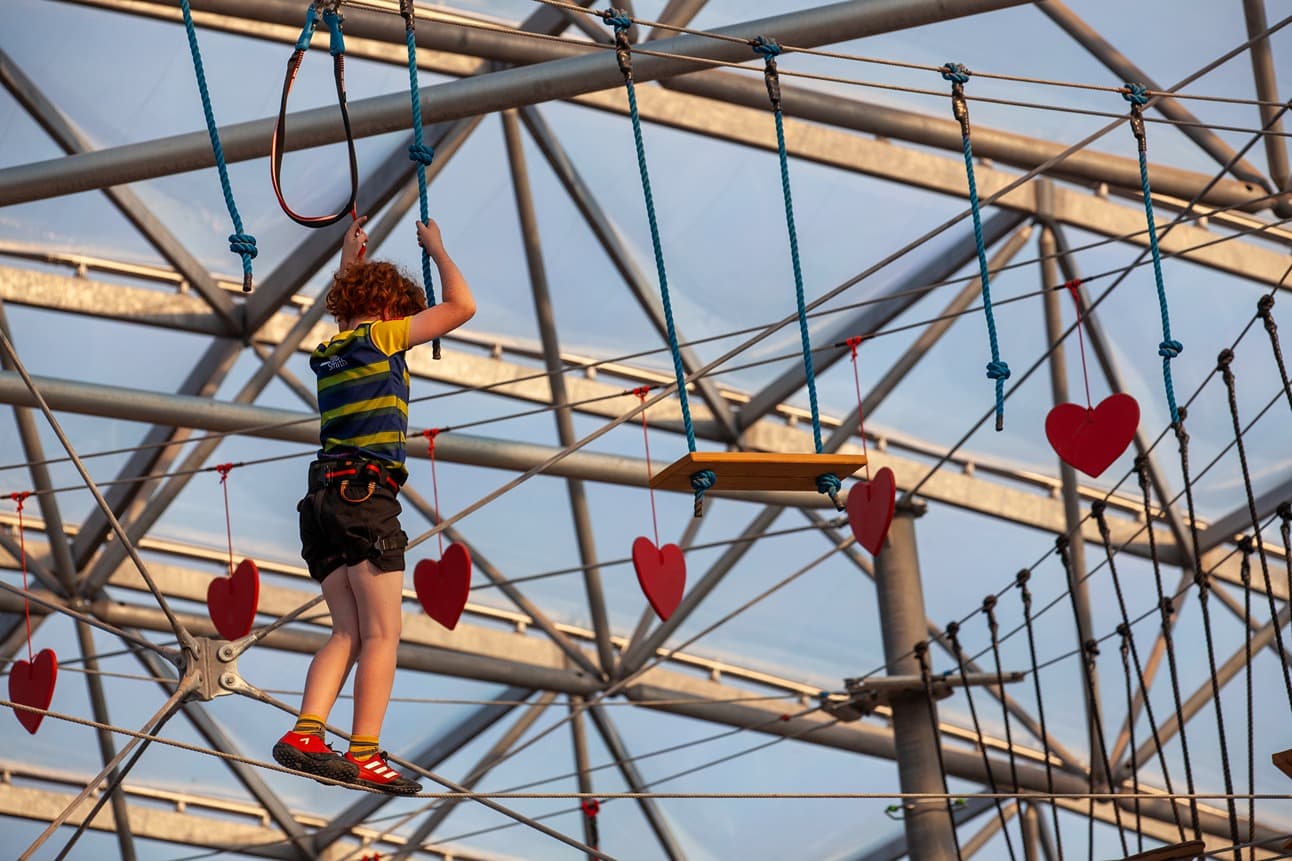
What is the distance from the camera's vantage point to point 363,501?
4.38 metres

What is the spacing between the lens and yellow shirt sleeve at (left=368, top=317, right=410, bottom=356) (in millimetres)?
4461

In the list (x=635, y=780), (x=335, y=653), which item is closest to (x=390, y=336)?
(x=335, y=653)

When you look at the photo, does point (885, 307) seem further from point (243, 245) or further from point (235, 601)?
point (243, 245)

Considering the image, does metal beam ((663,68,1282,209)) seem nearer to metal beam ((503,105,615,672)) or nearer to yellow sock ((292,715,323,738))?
metal beam ((503,105,615,672))

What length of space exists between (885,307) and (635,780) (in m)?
3.24

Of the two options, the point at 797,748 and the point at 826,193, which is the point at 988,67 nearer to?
the point at 826,193

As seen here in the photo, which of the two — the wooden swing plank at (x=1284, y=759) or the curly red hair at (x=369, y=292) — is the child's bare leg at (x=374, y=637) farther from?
the wooden swing plank at (x=1284, y=759)

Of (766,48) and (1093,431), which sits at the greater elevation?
(766,48)

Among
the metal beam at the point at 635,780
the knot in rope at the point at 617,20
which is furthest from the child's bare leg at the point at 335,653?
the metal beam at the point at 635,780

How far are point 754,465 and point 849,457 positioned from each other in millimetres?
255

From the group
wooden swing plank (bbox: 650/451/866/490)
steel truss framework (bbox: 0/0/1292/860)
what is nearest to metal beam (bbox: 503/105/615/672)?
steel truss framework (bbox: 0/0/1292/860)

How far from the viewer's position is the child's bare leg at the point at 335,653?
429 cm

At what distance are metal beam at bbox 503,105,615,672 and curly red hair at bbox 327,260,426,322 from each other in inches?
130

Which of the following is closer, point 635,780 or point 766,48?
point 766,48
